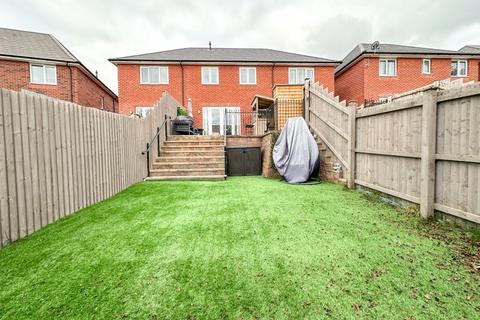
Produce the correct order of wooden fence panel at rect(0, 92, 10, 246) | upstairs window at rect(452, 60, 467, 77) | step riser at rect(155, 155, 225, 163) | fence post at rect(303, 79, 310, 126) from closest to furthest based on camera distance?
wooden fence panel at rect(0, 92, 10, 246) < step riser at rect(155, 155, 225, 163) < fence post at rect(303, 79, 310, 126) < upstairs window at rect(452, 60, 467, 77)

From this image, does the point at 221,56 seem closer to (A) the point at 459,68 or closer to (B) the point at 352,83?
(B) the point at 352,83

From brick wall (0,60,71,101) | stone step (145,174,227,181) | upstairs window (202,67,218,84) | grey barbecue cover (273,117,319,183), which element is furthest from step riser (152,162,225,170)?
brick wall (0,60,71,101)

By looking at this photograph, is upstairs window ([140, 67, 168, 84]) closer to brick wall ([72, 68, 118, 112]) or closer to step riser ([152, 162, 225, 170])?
brick wall ([72, 68, 118, 112])

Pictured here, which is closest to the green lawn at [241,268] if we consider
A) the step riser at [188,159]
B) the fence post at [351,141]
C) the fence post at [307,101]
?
the fence post at [351,141]

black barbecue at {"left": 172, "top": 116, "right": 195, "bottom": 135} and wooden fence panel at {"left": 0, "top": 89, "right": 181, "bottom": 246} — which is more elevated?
black barbecue at {"left": 172, "top": 116, "right": 195, "bottom": 135}

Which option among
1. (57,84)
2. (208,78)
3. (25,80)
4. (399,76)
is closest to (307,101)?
(208,78)

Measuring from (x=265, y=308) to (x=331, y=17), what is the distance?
31464 mm

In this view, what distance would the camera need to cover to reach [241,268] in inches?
84.7

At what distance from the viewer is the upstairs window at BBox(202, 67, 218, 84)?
53.4ft

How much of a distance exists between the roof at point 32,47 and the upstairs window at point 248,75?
11.3 meters

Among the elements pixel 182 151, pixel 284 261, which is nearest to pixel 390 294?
pixel 284 261

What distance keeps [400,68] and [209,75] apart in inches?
562

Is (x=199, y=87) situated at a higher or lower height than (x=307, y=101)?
higher

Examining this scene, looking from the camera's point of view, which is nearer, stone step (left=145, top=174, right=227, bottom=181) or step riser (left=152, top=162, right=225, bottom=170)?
stone step (left=145, top=174, right=227, bottom=181)
